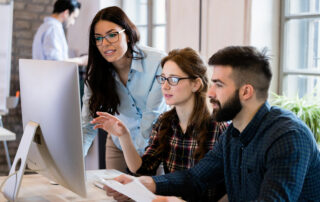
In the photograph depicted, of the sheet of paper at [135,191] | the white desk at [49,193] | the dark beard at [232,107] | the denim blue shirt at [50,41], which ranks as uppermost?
the denim blue shirt at [50,41]

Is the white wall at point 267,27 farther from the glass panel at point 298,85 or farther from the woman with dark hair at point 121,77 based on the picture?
the woman with dark hair at point 121,77

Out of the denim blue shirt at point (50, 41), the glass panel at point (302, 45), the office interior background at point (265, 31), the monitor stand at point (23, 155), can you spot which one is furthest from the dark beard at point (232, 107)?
the denim blue shirt at point (50, 41)

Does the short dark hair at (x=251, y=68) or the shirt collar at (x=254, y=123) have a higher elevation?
the short dark hair at (x=251, y=68)

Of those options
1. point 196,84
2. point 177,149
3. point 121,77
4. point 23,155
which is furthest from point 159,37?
point 23,155

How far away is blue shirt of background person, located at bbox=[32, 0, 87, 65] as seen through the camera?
447 cm

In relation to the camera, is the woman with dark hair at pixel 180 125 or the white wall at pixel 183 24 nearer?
the woman with dark hair at pixel 180 125

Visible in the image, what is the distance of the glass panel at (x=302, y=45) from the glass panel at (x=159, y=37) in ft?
5.08

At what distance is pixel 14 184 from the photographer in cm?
152

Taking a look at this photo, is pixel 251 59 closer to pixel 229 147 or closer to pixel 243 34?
pixel 229 147

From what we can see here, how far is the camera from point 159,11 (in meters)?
4.41

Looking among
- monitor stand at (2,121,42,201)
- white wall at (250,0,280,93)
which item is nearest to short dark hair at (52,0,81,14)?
white wall at (250,0,280,93)

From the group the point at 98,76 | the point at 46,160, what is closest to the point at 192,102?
the point at 98,76

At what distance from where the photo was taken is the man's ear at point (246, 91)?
1.46 metres

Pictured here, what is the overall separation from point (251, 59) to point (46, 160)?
2.39 feet
